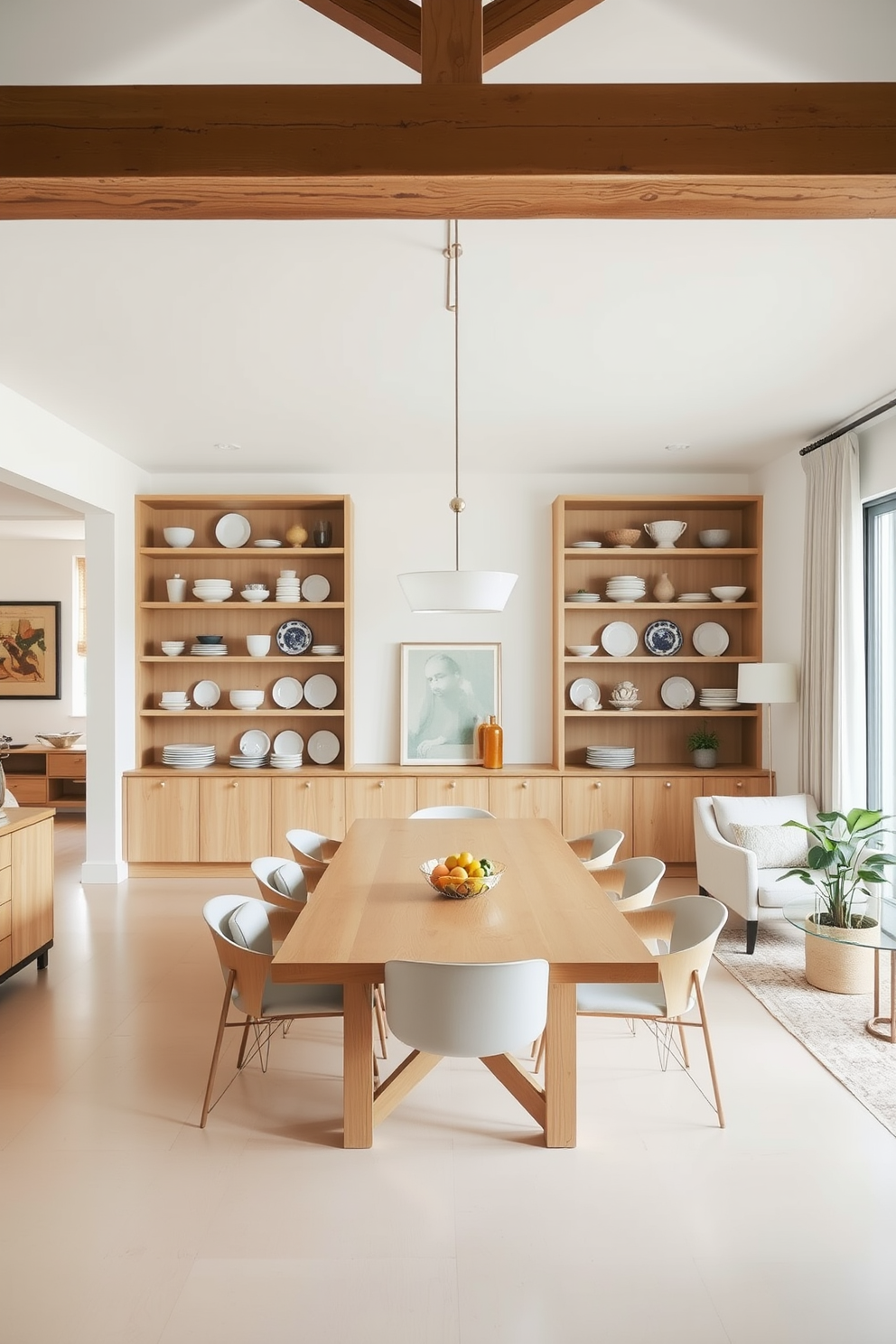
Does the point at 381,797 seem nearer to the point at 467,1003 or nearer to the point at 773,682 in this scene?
the point at 773,682

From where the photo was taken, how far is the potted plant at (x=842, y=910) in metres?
3.88

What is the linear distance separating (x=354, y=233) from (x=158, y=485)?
4157mm

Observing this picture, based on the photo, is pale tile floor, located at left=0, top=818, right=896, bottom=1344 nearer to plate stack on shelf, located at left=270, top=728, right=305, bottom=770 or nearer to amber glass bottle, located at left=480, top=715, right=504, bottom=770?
amber glass bottle, located at left=480, top=715, right=504, bottom=770

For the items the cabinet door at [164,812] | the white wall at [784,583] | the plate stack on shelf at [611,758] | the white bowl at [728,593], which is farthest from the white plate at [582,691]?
the cabinet door at [164,812]

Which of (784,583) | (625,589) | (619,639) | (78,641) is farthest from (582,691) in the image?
(78,641)

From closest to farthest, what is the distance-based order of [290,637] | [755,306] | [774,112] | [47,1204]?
1. [774,112]
2. [47,1204]
3. [755,306]
4. [290,637]

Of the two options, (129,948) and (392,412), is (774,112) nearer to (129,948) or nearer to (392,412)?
(392,412)

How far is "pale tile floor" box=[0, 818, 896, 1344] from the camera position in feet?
6.84

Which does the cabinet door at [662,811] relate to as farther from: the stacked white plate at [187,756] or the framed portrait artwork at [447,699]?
the stacked white plate at [187,756]

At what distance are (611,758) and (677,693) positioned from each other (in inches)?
30.5

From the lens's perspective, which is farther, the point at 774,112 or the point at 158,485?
the point at 158,485

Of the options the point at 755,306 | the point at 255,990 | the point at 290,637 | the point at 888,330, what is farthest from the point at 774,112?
the point at 290,637

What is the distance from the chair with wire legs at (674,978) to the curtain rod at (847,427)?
282 centimetres

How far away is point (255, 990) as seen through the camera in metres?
2.86
